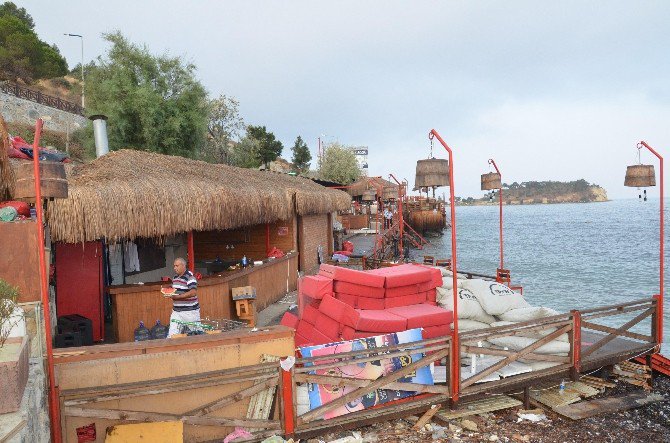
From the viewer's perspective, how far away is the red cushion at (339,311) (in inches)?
272

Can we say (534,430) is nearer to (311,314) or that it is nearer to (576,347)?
(576,347)

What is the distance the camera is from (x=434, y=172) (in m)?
6.79

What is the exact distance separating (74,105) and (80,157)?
21.3ft

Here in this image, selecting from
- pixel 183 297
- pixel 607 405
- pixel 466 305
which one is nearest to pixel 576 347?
pixel 607 405

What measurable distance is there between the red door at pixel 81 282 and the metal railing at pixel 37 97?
86.4 ft

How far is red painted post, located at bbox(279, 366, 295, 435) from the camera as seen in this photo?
5.46 meters

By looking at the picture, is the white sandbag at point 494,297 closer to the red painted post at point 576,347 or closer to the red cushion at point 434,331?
the red painted post at point 576,347

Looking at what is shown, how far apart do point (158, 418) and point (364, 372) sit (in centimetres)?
255

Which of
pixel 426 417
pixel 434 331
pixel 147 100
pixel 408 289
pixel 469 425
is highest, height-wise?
pixel 147 100

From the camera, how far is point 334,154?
52.7 metres

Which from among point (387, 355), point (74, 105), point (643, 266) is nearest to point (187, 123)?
point (74, 105)

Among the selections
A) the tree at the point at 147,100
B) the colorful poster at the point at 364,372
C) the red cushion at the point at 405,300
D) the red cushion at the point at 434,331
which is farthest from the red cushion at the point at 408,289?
the tree at the point at 147,100

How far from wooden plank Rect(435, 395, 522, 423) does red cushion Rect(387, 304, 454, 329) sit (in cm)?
121

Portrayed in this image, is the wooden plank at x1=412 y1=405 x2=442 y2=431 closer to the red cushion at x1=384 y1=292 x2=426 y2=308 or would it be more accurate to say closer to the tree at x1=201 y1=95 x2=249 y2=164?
the red cushion at x1=384 y1=292 x2=426 y2=308
